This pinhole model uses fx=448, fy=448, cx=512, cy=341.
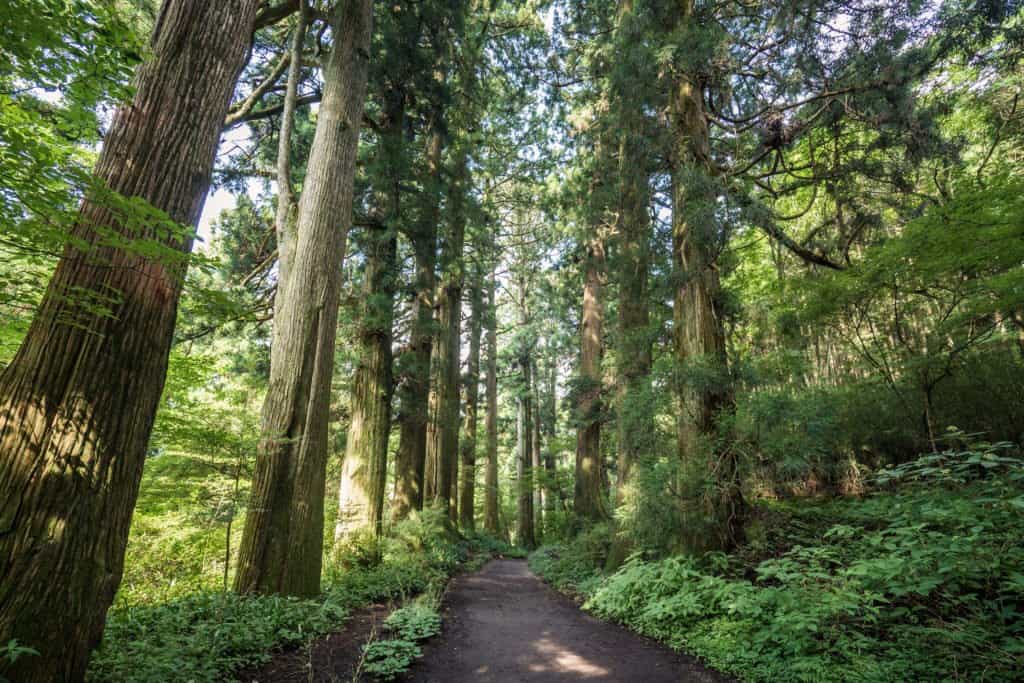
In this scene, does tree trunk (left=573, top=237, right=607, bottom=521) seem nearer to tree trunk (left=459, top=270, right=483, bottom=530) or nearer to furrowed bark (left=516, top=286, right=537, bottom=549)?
tree trunk (left=459, top=270, right=483, bottom=530)

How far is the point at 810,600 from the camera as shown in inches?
143

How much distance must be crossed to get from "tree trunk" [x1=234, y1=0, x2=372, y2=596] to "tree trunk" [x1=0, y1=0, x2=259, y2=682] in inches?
92.0

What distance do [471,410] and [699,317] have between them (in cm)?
1374

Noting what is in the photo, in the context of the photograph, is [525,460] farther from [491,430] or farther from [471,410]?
[471,410]

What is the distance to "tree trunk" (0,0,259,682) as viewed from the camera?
2.39 meters

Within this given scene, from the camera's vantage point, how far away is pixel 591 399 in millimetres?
11156

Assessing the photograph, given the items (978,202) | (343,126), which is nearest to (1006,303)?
(978,202)

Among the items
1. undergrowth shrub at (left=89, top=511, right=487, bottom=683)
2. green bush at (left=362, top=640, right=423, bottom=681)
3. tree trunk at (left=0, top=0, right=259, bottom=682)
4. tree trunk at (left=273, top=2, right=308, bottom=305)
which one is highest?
tree trunk at (left=273, top=2, right=308, bottom=305)

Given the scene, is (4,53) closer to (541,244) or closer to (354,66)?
(354,66)

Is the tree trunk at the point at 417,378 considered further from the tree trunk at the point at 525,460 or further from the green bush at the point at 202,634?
the tree trunk at the point at 525,460

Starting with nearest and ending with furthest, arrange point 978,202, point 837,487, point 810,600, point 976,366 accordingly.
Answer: point 810,600, point 978,202, point 976,366, point 837,487

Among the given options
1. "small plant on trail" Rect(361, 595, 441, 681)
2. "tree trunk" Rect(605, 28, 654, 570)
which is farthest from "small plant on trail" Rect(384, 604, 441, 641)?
"tree trunk" Rect(605, 28, 654, 570)

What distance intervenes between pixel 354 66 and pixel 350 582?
24.3 feet

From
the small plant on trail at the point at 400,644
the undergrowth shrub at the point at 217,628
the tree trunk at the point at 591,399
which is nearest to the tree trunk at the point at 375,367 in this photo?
the undergrowth shrub at the point at 217,628
